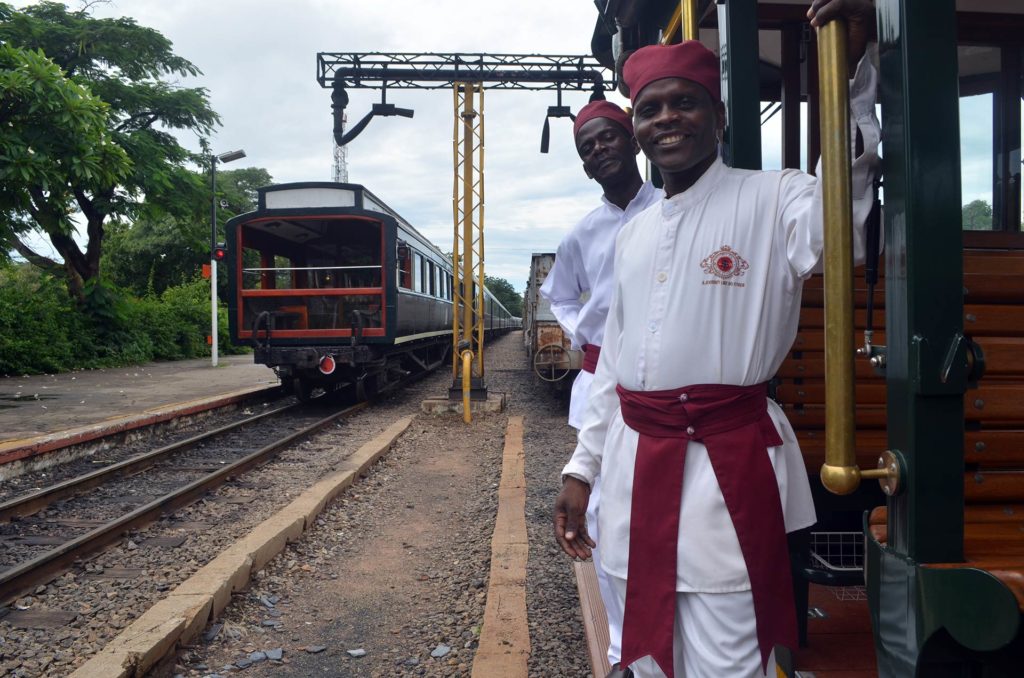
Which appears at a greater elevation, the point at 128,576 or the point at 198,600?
the point at 198,600

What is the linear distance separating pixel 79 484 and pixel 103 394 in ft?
25.6

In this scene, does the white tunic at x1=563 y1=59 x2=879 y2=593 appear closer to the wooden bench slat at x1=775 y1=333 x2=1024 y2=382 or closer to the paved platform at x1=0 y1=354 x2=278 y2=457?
the wooden bench slat at x1=775 y1=333 x2=1024 y2=382

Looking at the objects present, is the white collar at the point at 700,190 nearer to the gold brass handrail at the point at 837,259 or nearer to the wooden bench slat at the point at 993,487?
the gold brass handrail at the point at 837,259

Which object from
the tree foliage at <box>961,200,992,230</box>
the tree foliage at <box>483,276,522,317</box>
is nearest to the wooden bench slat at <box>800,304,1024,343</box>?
the tree foliage at <box>961,200,992,230</box>

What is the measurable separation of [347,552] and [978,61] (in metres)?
4.87

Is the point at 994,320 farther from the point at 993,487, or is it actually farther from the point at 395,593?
the point at 395,593

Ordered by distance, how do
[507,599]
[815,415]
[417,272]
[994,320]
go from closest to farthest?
[994,320]
[815,415]
[507,599]
[417,272]

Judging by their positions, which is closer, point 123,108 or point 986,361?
point 986,361

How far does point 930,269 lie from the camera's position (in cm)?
128

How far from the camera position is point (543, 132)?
12078 mm

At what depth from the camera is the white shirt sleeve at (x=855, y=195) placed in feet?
4.67

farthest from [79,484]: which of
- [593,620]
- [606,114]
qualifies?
[606,114]

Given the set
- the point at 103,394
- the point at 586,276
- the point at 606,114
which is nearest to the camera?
the point at 606,114

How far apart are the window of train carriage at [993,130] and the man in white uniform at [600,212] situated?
2228mm
